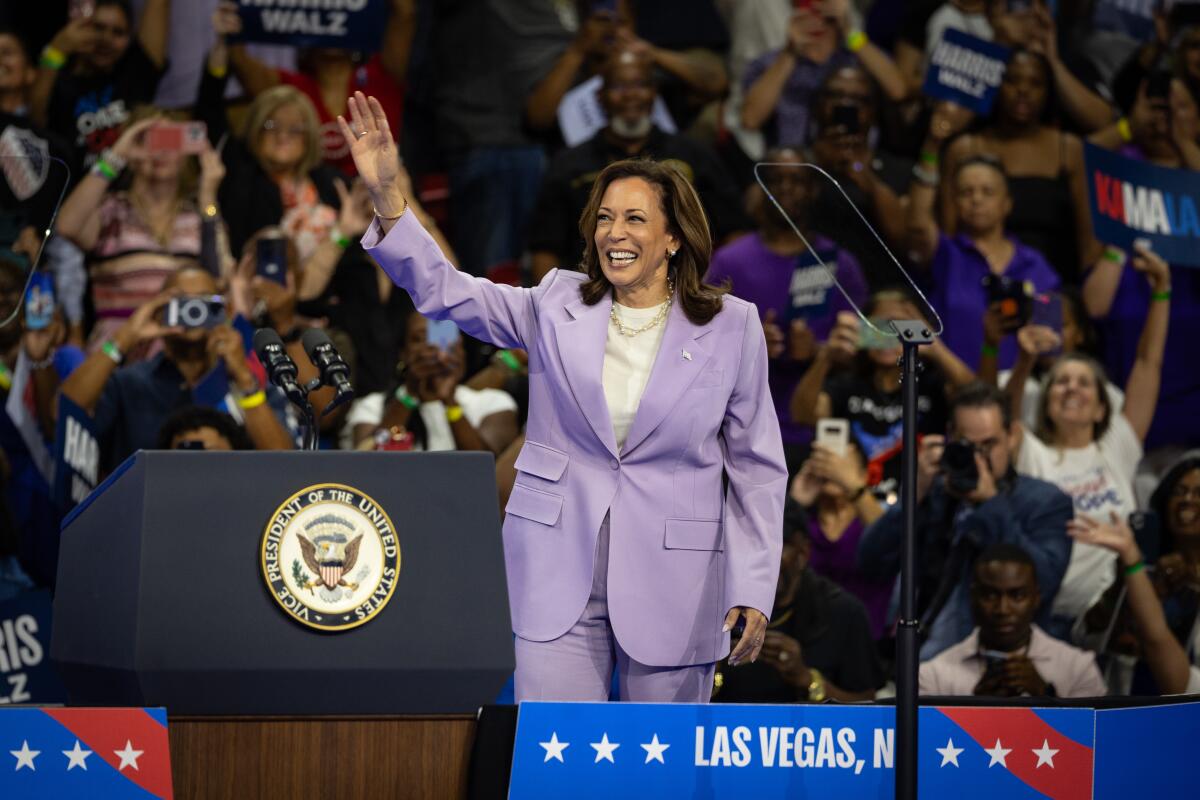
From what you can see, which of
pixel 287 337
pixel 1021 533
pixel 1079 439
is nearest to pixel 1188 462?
pixel 1079 439

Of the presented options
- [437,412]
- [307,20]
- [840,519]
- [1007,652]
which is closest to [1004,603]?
[1007,652]

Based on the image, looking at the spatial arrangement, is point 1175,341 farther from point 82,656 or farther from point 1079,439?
point 82,656

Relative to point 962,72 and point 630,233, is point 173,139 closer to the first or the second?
point 962,72

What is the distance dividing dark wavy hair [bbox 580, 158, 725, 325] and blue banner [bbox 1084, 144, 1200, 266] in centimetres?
287

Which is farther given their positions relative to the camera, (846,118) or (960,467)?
(846,118)

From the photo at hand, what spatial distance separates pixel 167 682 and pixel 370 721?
27cm

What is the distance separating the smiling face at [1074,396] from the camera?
5098mm

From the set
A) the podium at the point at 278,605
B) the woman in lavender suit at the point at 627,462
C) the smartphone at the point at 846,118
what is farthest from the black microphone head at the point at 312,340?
the smartphone at the point at 846,118

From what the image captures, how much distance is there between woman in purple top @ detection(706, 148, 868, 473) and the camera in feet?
17.1

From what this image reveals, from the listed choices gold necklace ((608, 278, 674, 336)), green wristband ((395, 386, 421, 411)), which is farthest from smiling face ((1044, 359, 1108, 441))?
gold necklace ((608, 278, 674, 336))

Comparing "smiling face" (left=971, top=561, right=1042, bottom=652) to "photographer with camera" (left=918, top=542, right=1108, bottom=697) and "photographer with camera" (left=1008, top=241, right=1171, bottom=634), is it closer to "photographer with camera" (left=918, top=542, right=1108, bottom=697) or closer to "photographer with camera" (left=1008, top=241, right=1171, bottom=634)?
"photographer with camera" (left=918, top=542, right=1108, bottom=697)

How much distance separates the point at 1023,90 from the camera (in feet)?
19.8

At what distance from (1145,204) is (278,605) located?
3911 millimetres

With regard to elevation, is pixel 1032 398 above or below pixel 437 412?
above
